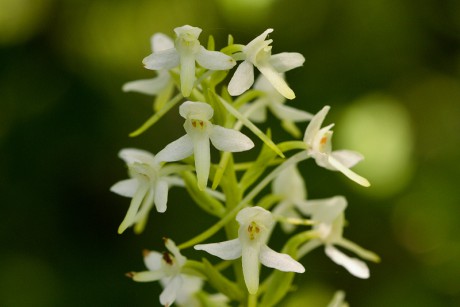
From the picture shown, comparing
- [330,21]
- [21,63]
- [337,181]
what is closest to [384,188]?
[337,181]

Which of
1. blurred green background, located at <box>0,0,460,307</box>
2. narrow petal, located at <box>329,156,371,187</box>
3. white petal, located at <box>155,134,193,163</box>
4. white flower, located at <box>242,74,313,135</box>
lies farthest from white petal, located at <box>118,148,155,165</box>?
blurred green background, located at <box>0,0,460,307</box>

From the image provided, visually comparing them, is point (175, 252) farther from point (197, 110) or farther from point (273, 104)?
point (273, 104)

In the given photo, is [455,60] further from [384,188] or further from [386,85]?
[384,188]

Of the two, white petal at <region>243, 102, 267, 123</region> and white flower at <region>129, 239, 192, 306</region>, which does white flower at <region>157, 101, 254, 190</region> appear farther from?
white petal at <region>243, 102, 267, 123</region>

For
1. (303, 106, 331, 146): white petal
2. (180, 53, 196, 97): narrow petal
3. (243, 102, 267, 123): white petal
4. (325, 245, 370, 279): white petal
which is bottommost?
(325, 245, 370, 279): white petal

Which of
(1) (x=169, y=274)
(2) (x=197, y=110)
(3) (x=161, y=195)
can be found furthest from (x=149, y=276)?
(2) (x=197, y=110)

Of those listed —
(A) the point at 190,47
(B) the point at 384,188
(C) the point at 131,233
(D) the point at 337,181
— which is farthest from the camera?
(C) the point at 131,233
